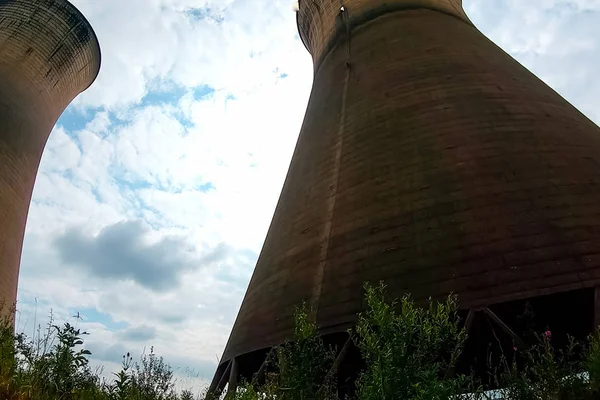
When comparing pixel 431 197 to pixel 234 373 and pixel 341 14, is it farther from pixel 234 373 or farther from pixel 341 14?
pixel 341 14

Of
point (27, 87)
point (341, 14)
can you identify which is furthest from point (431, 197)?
point (27, 87)

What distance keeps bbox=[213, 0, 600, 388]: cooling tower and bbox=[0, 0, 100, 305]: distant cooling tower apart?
791 centimetres

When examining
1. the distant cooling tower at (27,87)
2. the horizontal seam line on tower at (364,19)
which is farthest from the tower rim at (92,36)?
the horizontal seam line on tower at (364,19)

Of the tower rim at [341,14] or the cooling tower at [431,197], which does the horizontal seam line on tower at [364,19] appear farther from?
the cooling tower at [431,197]

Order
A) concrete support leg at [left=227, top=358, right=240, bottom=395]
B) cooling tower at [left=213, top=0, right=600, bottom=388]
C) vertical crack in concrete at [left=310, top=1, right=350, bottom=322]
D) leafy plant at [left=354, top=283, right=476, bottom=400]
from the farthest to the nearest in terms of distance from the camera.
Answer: concrete support leg at [left=227, top=358, right=240, bottom=395] → vertical crack in concrete at [left=310, top=1, right=350, bottom=322] → cooling tower at [left=213, top=0, right=600, bottom=388] → leafy plant at [left=354, top=283, right=476, bottom=400]

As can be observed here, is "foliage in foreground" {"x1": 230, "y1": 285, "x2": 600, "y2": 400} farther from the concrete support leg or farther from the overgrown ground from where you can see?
the concrete support leg

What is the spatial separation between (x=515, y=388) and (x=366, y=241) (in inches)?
110

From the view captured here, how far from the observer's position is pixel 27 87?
15.3 metres

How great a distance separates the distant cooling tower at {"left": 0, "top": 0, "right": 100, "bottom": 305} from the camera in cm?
1379

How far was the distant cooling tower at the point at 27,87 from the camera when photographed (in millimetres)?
13789

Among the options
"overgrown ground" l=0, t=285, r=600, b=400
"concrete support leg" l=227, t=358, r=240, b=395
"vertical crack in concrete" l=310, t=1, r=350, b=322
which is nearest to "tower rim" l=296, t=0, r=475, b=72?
"vertical crack in concrete" l=310, t=1, r=350, b=322

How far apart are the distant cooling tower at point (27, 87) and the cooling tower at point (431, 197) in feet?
26.0

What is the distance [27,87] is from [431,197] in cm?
1283

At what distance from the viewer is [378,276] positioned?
6.50m
